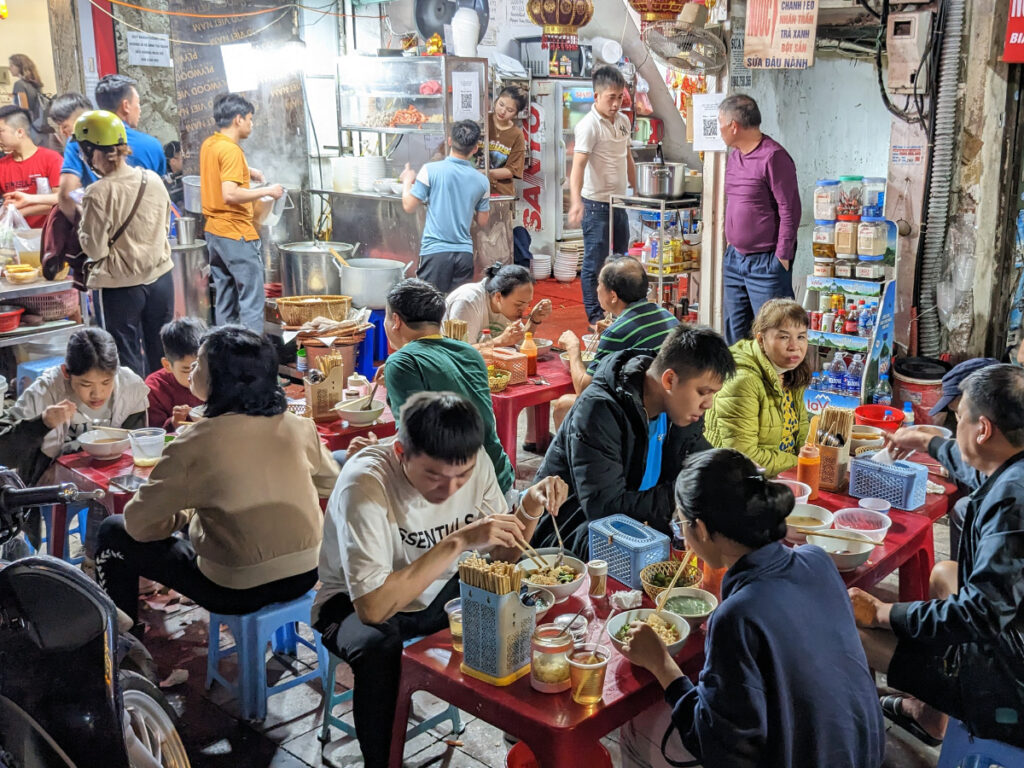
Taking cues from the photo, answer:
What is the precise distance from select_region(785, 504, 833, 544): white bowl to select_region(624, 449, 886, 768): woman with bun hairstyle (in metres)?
0.89

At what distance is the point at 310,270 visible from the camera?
29.8 feet

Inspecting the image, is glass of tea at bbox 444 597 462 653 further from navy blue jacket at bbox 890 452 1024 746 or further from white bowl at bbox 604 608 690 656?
navy blue jacket at bbox 890 452 1024 746

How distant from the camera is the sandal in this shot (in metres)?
3.77

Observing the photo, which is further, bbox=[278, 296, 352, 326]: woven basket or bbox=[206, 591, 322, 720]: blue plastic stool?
bbox=[278, 296, 352, 326]: woven basket

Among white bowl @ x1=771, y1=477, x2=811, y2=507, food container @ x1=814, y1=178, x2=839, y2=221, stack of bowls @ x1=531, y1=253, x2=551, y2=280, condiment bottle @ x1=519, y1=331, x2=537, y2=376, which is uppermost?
food container @ x1=814, y1=178, x2=839, y2=221

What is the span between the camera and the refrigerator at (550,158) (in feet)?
41.3

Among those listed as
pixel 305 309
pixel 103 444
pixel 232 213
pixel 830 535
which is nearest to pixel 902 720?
pixel 830 535

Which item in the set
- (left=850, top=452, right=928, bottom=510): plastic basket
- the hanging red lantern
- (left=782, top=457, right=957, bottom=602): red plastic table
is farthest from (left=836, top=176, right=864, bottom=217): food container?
the hanging red lantern

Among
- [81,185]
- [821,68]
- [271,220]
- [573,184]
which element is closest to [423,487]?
[81,185]

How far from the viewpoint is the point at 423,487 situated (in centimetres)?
312

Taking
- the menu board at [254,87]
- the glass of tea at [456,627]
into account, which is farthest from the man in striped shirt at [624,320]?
the menu board at [254,87]

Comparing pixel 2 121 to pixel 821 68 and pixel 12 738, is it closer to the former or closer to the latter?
pixel 12 738

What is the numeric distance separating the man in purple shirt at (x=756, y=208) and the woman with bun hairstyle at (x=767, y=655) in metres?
4.93

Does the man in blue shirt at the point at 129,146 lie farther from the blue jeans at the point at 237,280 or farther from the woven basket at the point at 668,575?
the woven basket at the point at 668,575
